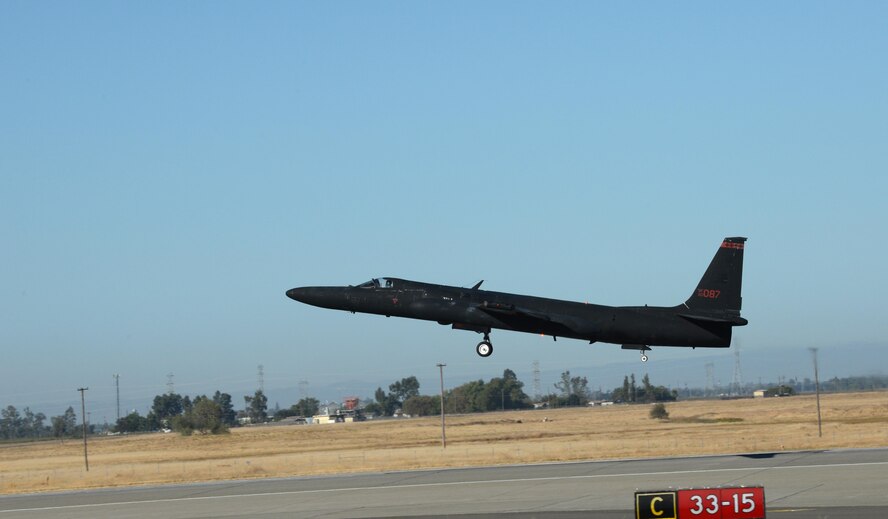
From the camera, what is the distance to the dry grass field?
7744 cm

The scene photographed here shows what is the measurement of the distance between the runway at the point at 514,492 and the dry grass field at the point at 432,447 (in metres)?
8.69

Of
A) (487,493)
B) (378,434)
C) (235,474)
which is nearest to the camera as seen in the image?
(487,493)

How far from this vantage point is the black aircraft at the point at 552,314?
4419 centimetres

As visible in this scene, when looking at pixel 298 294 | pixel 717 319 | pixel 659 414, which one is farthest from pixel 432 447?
pixel 659 414

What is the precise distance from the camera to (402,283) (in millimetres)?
45594

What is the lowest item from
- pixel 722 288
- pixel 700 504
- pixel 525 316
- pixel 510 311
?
pixel 700 504

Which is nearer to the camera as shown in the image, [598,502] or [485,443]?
[598,502]

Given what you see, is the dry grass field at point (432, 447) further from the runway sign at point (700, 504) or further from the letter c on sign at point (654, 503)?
the letter c on sign at point (654, 503)

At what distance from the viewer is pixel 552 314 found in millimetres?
44344

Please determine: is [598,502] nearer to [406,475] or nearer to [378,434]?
[406,475]

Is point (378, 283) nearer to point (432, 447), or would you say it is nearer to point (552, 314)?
point (552, 314)

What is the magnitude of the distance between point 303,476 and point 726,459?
89.2 ft

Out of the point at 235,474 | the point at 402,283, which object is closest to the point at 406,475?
the point at 235,474

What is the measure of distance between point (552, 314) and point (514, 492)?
47.9ft
